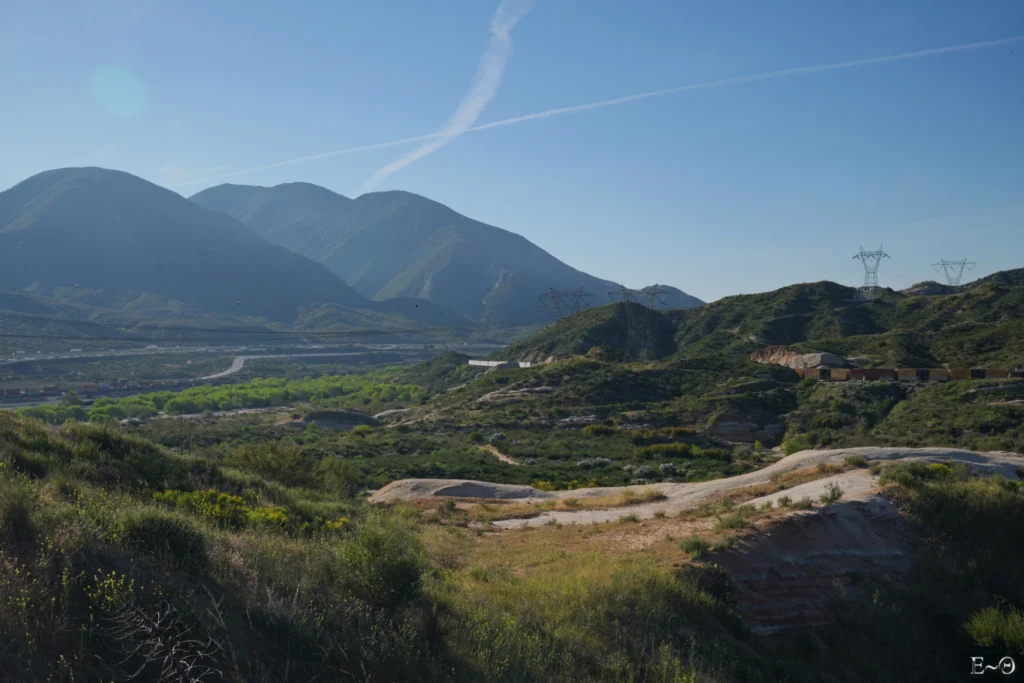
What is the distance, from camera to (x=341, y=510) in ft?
56.2

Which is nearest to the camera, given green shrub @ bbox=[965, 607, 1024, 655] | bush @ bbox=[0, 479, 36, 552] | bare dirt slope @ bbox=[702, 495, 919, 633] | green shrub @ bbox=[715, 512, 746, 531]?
bush @ bbox=[0, 479, 36, 552]

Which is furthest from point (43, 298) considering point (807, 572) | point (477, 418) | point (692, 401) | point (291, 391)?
point (807, 572)

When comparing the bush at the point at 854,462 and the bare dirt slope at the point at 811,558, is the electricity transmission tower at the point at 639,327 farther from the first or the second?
the bare dirt slope at the point at 811,558

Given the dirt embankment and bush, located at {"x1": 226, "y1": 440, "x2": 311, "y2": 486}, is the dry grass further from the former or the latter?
the dirt embankment

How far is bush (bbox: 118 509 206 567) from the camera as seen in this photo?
25.6 ft

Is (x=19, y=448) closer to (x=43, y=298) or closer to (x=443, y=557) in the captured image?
(x=443, y=557)

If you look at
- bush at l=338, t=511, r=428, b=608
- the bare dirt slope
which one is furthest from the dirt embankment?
bush at l=338, t=511, r=428, b=608

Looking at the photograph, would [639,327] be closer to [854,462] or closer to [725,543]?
[854,462]

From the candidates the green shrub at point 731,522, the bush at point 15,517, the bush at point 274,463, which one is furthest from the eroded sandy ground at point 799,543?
the bush at point 15,517
